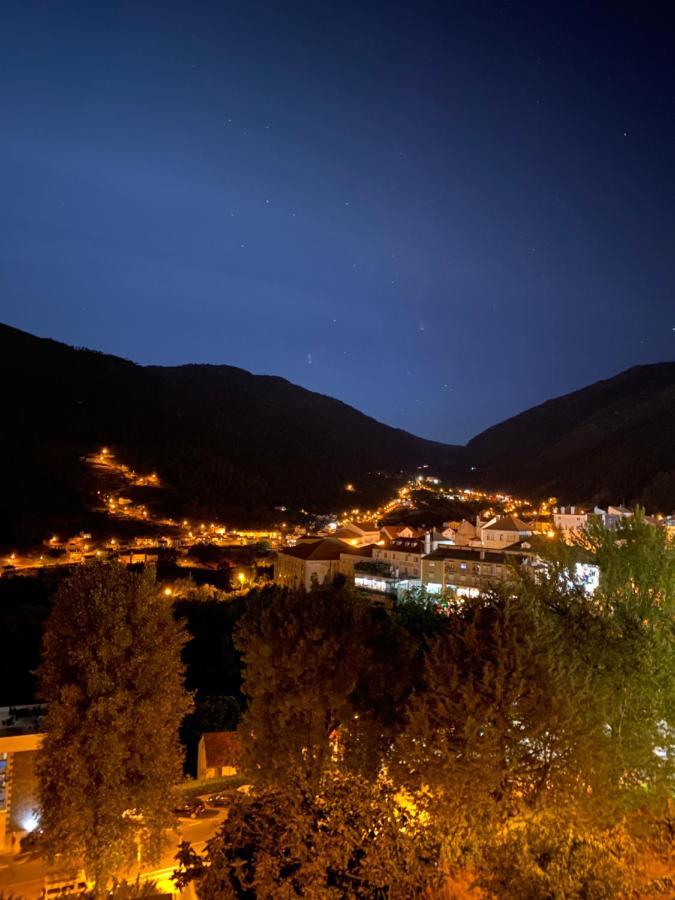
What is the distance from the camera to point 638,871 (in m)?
7.30

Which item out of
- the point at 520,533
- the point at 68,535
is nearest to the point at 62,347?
the point at 68,535

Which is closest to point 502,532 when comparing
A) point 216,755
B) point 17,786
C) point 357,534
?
point 357,534

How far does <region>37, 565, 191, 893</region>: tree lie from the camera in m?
8.96

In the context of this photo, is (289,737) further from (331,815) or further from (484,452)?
(484,452)

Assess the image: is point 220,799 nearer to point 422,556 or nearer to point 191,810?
point 191,810

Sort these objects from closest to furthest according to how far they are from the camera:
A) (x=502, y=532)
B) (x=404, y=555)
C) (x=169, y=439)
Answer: (x=404, y=555) < (x=502, y=532) < (x=169, y=439)

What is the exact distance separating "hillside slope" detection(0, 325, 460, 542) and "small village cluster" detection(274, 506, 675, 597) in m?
23.1

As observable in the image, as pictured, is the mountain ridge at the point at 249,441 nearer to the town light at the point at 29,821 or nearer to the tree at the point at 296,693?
the town light at the point at 29,821

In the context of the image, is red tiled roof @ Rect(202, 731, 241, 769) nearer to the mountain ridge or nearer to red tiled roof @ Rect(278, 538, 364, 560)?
red tiled roof @ Rect(278, 538, 364, 560)

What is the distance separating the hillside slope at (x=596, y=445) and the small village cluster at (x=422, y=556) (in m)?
17.2

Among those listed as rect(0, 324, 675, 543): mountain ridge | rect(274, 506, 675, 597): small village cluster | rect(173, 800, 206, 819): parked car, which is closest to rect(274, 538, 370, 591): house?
rect(274, 506, 675, 597): small village cluster

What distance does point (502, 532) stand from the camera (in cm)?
4019

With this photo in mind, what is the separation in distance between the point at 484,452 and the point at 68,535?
91.5 metres

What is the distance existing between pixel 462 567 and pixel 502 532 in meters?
10.4
